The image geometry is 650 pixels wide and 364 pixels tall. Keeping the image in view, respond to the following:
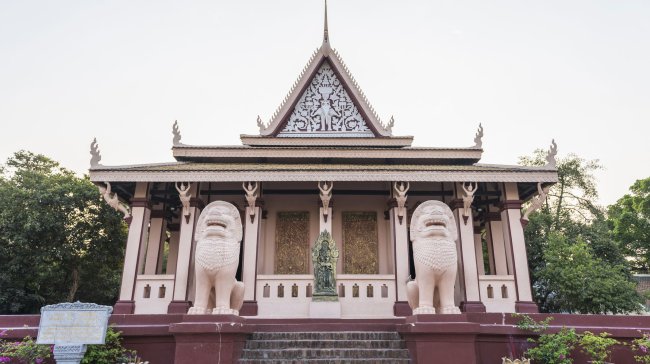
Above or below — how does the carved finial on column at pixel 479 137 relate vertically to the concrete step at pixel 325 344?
above

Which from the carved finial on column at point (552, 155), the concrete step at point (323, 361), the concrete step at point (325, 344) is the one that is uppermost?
the carved finial on column at point (552, 155)

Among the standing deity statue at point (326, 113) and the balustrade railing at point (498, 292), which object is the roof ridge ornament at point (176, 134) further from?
the balustrade railing at point (498, 292)

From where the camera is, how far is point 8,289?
13578 mm

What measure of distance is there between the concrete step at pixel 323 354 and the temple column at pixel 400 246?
1.95m

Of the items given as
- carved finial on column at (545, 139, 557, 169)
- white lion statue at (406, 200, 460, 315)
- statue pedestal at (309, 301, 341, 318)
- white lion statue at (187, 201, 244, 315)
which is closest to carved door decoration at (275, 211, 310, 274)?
statue pedestal at (309, 301, 341, 318)

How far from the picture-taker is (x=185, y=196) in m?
8.97

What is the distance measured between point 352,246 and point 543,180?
4588mm

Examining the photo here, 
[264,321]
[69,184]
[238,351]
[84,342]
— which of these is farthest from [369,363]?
[69,184]

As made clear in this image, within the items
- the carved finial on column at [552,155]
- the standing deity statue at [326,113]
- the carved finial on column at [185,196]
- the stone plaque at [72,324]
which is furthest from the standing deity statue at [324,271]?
the carved finial on column at [552,155]

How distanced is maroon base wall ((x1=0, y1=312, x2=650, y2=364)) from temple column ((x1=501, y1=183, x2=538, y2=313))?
118cm

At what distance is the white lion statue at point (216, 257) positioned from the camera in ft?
22.7

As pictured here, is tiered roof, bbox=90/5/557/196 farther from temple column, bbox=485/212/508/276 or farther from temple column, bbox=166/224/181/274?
temple column, bbox=166/224/181/274

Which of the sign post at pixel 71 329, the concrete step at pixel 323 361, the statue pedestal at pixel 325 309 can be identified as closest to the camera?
the sign post at pixel 71 329

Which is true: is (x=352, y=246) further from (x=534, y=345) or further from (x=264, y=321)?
(x=534, y=345)
